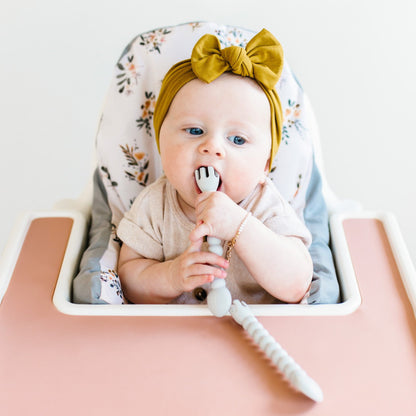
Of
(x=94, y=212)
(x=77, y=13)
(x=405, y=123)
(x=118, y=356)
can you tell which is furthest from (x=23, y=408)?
(x=405, y=123)

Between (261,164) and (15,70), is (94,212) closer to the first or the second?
(261,164)

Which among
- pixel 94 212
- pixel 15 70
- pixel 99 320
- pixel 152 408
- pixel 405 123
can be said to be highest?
pixel 15 70

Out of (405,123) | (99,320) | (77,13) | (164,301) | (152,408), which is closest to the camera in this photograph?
(152,408)

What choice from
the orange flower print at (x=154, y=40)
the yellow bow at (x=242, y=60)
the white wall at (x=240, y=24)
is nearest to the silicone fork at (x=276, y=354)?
the yellow bow at (x=242, y=60)

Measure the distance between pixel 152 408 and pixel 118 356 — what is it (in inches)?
4.1

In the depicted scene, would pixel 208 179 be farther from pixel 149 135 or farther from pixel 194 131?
pixel 149 135

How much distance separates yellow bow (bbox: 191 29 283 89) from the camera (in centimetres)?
101

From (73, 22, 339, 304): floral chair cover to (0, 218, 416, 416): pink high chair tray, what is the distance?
0.24 m

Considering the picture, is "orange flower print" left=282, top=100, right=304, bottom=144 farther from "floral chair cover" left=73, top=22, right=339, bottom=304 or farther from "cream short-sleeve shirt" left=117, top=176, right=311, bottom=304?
"cream short-sleeve shirt" left=117, top=176, right=311, bottom=304

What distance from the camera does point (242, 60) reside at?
1000 millimetres

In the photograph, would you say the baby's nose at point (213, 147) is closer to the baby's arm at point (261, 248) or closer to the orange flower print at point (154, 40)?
the baby's arm at point (261, 248)

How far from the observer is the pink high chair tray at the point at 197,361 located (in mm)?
854

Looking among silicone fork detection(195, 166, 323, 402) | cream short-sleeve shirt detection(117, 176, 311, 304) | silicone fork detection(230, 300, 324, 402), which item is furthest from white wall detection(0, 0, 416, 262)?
silicone fork detection(230, 300, 324, 402)

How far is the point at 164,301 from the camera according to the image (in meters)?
1.09
